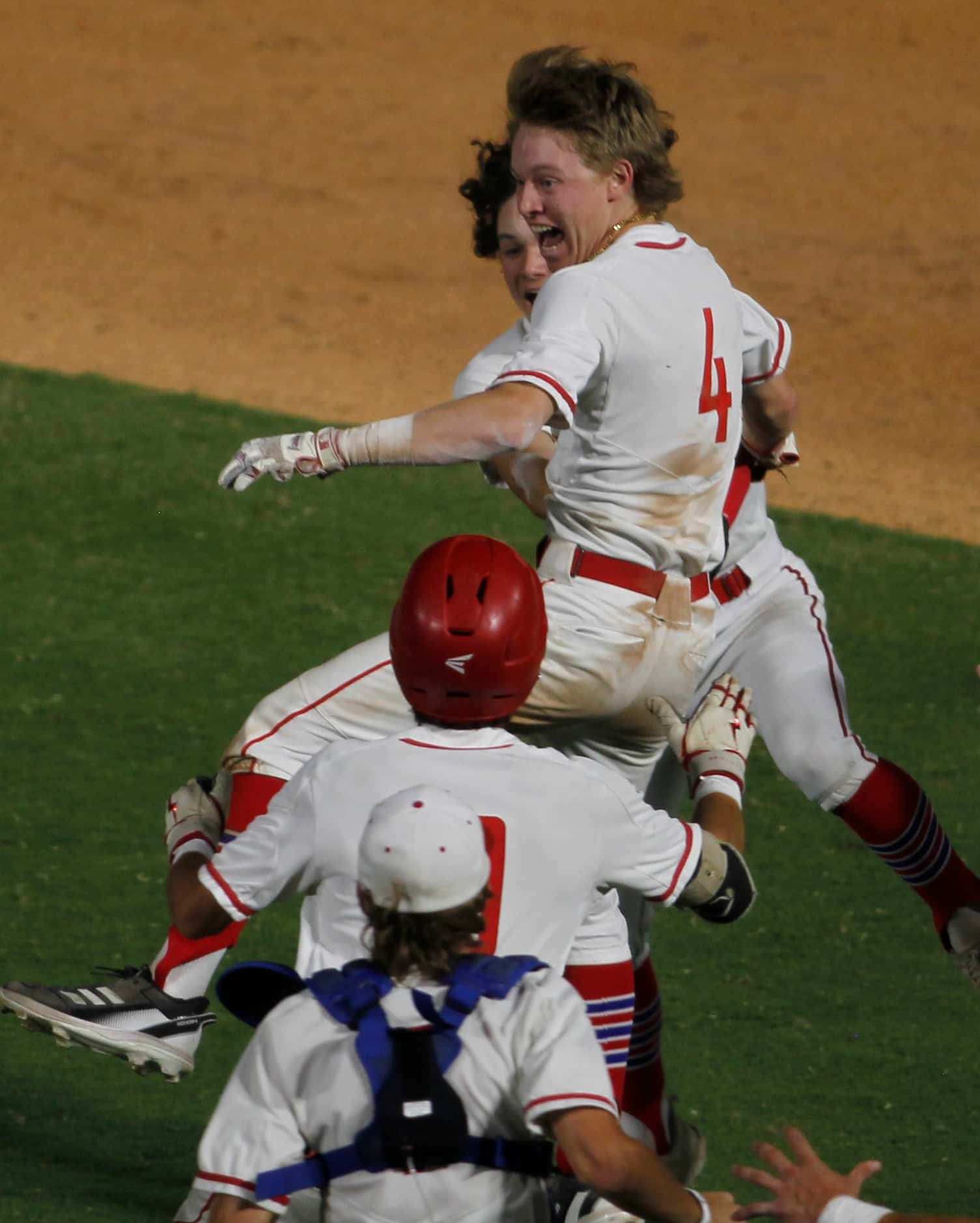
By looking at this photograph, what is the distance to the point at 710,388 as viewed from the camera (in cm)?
364

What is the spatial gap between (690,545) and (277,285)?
960 centimetres

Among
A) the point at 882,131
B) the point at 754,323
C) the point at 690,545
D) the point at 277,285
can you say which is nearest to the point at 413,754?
the point at 690,545

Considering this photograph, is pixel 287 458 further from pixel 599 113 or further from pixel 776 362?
pixel 776 362

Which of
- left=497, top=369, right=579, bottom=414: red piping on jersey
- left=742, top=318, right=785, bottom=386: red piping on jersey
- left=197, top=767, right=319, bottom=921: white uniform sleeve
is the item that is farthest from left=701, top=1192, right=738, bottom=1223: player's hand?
left=742, top=318, right=785, bottom=386: red piping on jersey

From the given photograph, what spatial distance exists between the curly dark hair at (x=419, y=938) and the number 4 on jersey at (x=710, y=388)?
4.68 ft

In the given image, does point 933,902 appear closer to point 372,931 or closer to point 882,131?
point 372,931

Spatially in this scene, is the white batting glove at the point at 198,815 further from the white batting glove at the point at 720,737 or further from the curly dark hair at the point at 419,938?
the curly dark hair at the point at 419,938

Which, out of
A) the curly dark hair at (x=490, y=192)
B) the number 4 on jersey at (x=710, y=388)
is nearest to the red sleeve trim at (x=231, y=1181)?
the number 4 on jersey at (x=710, y=388)

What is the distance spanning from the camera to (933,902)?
4.36 metres

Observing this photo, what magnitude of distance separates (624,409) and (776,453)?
98cm

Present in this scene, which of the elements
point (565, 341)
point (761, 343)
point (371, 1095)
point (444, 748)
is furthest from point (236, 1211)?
point (761, 343)

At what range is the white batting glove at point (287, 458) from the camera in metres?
3.24

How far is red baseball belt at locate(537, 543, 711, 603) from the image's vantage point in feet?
12.0

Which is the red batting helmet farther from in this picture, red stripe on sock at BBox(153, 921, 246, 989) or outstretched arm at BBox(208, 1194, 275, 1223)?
red stripe on sock at BBox(153, 921, 246, 989)
